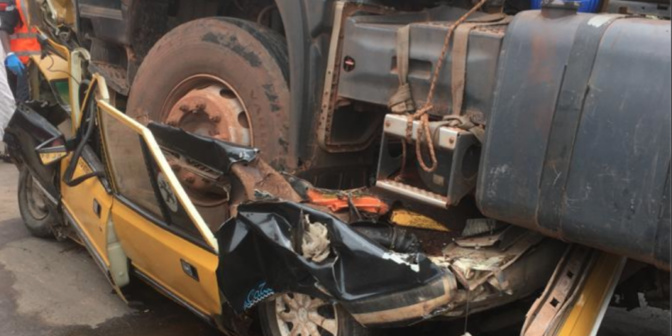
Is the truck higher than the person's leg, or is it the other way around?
the truck

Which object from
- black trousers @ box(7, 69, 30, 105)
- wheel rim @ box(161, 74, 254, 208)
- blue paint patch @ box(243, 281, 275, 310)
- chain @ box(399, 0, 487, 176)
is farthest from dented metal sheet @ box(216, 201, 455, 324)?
black trousers @ box(7, 69, 30, 105)

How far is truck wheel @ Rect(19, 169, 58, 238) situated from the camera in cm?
528

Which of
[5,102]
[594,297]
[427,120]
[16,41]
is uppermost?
[427,120]

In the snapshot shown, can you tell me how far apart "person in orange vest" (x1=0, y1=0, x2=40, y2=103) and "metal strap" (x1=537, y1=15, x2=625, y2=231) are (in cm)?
726

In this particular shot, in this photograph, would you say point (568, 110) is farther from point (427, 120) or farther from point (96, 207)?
point (96, 207)

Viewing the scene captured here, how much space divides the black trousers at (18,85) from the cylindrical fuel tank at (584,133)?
22.4ft

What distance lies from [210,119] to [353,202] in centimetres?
116

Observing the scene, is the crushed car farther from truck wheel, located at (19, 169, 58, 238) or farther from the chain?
truck wheel, located at (19, 169, 58, 238)

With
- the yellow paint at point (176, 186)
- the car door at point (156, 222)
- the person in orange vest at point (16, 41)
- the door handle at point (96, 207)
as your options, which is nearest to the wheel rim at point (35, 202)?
the door handle at point (96, 207)

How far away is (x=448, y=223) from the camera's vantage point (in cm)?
319

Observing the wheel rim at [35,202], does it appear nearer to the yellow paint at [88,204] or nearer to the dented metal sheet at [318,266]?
the yellow paint at [88,204]


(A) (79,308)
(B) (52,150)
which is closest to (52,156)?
(B) (52,150)

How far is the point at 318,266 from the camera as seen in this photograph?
281cm

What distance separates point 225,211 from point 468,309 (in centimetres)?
171
